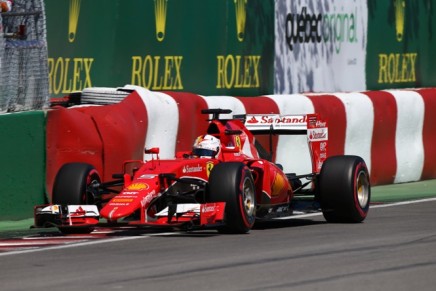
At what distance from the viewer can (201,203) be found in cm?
1191

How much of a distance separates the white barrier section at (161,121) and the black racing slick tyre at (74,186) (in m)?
2.50

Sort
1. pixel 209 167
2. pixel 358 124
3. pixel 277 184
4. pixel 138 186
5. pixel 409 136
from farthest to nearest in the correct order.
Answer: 1. pixel 409 136
2. pixel 358 124
3. pixel 277 184
4. pixel 209 167
5. pixel 138 186

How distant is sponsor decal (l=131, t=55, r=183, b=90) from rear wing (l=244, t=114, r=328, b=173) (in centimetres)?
226

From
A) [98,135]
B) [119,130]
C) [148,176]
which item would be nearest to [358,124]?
[119,130]

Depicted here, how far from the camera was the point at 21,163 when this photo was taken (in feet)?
44.0

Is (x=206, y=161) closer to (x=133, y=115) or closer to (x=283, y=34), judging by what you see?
(x=133, y=115)

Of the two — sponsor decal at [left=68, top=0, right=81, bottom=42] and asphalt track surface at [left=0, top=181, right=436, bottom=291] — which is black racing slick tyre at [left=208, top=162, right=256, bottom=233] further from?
sponsor decal at [left=68, top=0, right=81, bottom=42]

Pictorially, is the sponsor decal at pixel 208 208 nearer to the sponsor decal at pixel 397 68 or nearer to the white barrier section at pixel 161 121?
the white barrier section at pixel 161 121

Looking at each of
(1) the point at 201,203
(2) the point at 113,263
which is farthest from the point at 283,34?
(2) the point at 113,263

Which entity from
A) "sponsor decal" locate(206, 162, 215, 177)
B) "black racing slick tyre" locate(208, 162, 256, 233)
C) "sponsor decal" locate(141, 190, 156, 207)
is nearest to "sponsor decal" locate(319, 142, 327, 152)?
"sponsor decal" locate(206, 162, 215, 177)

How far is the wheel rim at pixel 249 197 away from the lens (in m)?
11.9

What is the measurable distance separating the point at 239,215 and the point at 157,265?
2044 millimetres

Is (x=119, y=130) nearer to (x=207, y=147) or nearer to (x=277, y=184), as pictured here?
(x=207, y=147)

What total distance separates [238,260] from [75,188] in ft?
8.09
